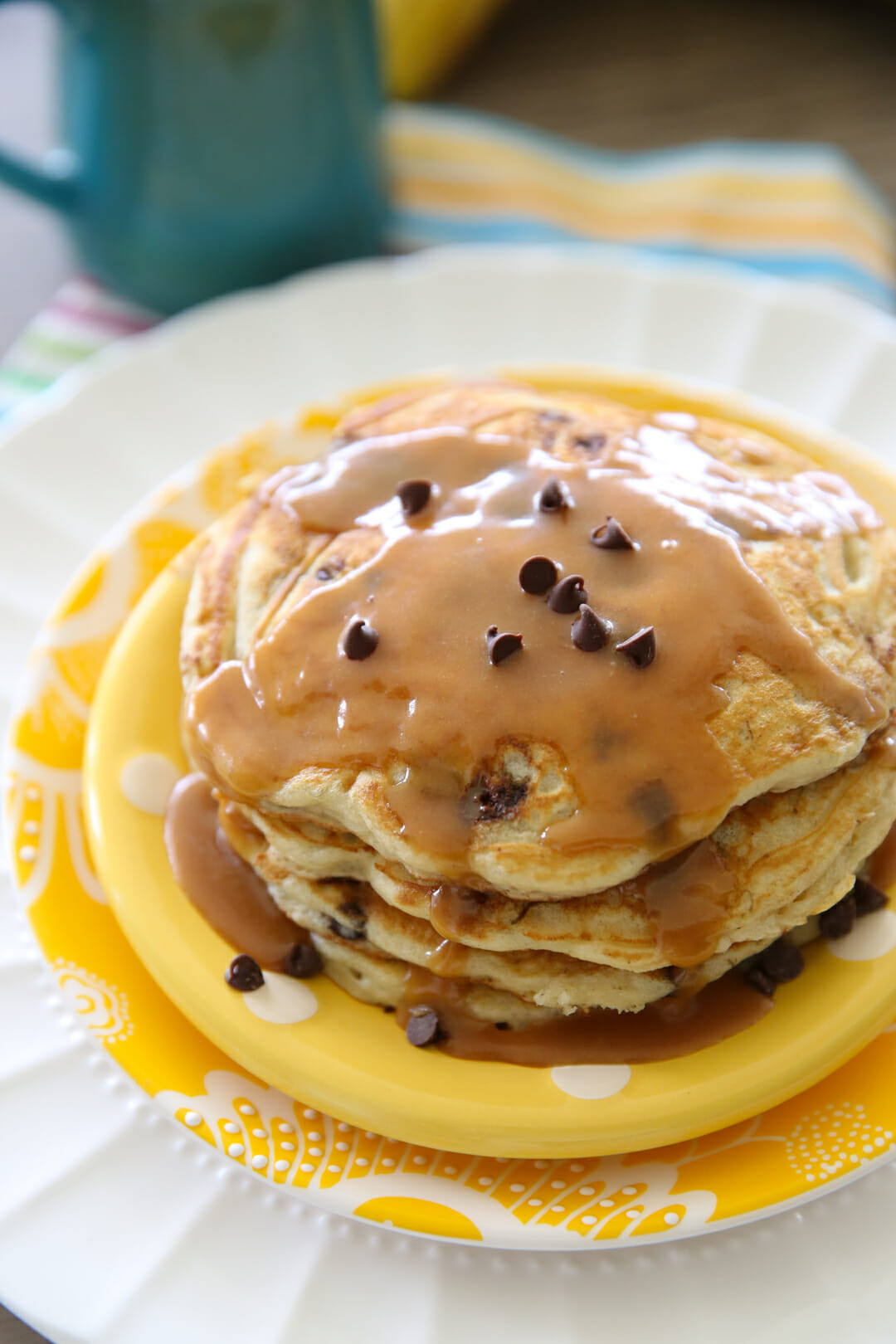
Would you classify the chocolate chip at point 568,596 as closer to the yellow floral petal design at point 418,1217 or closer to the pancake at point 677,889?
the pancake at point 677,889

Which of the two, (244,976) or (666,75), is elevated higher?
(666,75)

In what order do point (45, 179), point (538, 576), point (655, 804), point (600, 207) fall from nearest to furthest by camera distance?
point (655, 804), point (538, 576), point (45, 179), point (600, 207)

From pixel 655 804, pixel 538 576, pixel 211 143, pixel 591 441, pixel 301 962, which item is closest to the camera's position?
pixel 655 804

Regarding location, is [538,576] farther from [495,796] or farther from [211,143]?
[211,143]

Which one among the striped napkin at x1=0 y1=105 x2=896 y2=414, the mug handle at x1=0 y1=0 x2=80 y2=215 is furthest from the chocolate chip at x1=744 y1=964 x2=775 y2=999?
the mug handle at x1=0 y1=0 x2=80 y2=215

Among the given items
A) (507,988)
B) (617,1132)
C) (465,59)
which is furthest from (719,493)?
(465,59)

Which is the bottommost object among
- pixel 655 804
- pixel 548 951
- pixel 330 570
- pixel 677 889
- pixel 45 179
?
pixel 548 951

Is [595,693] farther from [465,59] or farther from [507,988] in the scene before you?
[465,59]

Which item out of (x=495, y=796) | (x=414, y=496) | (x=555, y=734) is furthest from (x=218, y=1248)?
(x=414, y=496)
